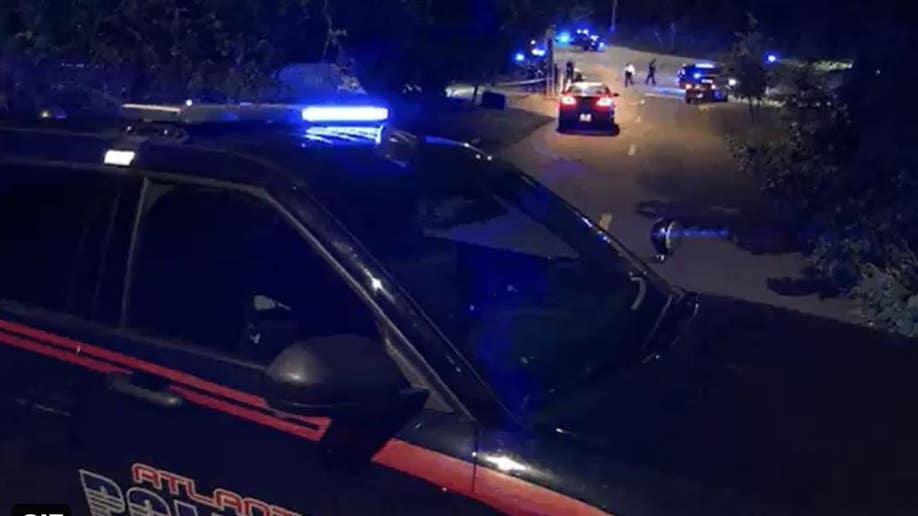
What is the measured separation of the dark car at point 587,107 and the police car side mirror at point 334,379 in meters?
35.6

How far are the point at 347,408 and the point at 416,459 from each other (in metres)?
0.20

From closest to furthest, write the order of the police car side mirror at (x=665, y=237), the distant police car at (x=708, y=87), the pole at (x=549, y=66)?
1. the police car side mirror at (x=665, y=237)
2. the pole at (x=549, y=66)
3. the distant police car at (x=708, y=87)

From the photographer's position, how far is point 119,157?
325 cm

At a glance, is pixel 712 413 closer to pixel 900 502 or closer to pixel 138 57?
pixel 900 502

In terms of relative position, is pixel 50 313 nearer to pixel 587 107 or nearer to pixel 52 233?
pixel 52 233

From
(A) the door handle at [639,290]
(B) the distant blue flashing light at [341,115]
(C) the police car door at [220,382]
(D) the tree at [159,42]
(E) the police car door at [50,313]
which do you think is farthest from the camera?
(D) the tree at [159,42]

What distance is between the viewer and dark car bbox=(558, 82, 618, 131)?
37719 millimetres

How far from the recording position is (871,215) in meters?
12.3

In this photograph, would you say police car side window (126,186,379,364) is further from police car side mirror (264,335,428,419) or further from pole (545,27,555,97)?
pole (545,27,555,97)

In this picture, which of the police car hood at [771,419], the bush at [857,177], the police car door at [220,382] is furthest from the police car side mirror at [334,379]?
the bush at [857,177]

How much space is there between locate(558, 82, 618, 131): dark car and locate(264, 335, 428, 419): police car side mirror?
35610 mm

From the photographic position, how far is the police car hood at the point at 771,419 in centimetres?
241

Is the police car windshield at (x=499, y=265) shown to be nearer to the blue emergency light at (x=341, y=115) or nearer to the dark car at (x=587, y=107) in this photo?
the blue emergency light at (x=341, y=115)

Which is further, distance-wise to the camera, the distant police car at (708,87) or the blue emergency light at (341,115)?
the distant police car at (708,87)
